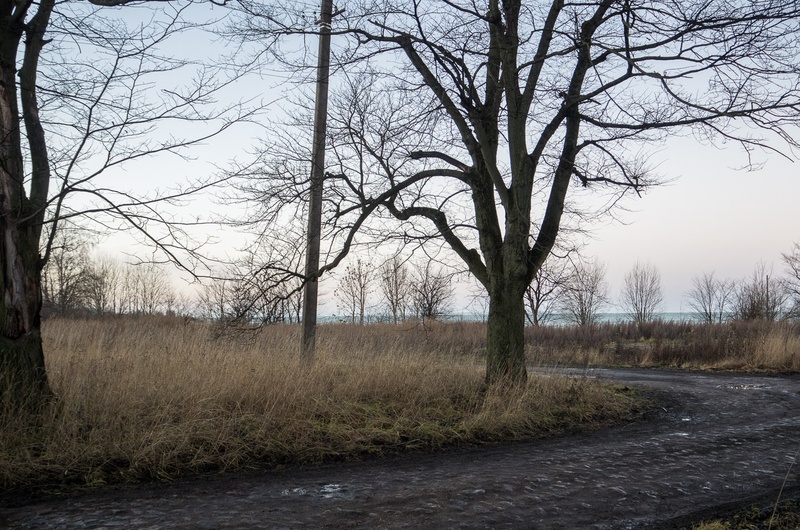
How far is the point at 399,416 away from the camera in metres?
8.17

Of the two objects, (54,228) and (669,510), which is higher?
(54,228)

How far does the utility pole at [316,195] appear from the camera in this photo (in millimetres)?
10094

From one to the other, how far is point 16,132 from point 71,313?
889 inches

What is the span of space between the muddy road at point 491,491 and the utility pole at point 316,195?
386 centimetres

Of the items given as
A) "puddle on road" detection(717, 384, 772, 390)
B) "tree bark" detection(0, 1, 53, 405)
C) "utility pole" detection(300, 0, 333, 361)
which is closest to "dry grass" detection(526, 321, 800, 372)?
"puddle on road" detection(717, 384, 772, 390)

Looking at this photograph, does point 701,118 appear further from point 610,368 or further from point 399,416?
point 610,368

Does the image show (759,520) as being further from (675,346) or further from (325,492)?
(675,346)

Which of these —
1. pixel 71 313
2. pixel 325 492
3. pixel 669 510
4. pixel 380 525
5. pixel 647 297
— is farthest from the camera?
pixel 647 297

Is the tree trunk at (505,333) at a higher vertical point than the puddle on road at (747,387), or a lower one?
higher

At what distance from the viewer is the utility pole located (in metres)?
10.1

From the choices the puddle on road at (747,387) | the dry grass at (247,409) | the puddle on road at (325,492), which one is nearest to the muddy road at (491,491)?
the puddle on road at (325,492)

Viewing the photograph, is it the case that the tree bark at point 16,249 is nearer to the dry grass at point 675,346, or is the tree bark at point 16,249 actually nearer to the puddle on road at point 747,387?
the dry grass at point 675,346

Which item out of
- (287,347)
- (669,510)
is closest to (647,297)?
(287,347)

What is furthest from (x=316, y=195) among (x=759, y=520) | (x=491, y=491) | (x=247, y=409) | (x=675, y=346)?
(x=675, y=346)
